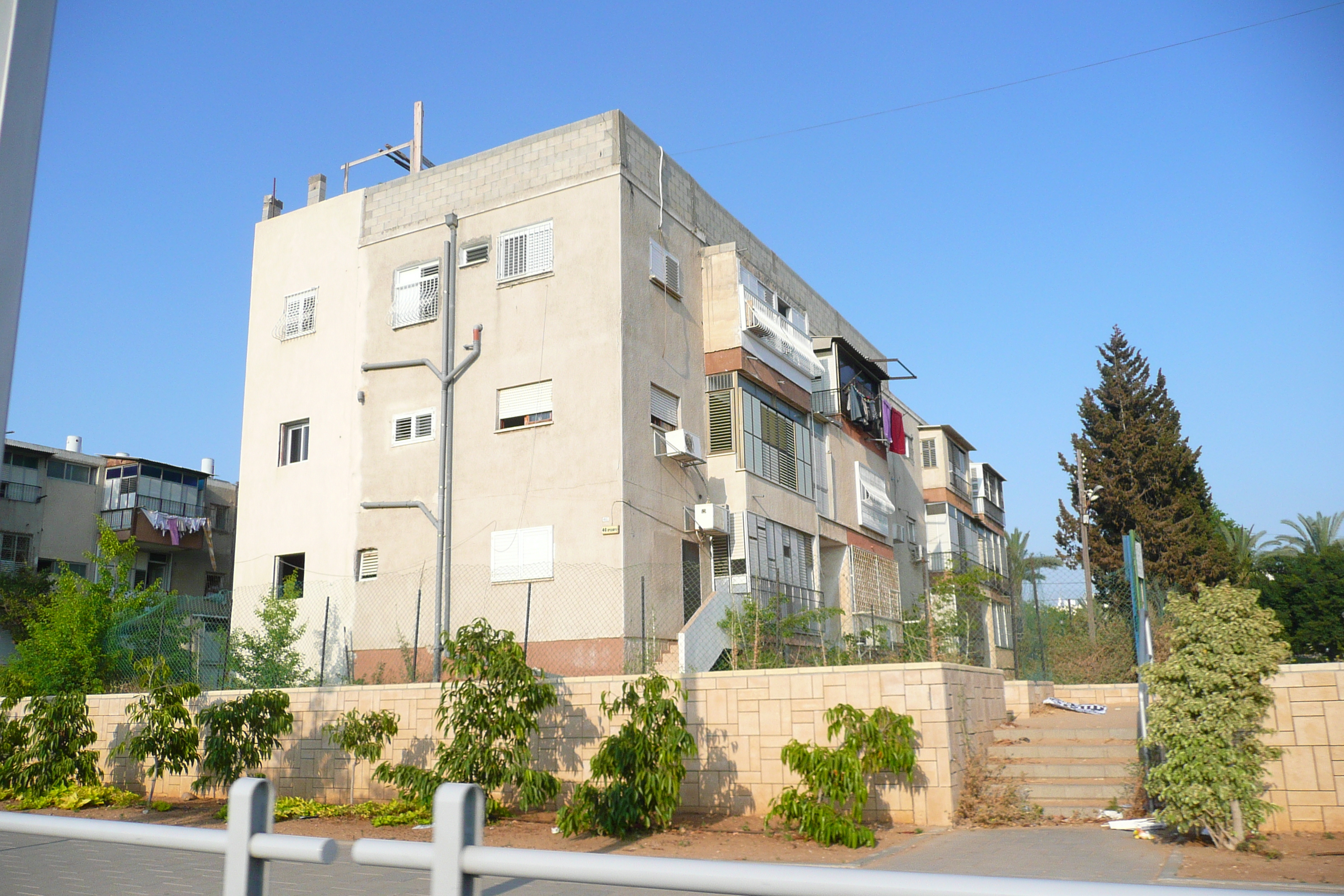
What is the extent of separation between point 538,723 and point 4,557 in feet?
92.4

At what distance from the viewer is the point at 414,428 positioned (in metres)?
22.0

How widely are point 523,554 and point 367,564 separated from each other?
3828 mm

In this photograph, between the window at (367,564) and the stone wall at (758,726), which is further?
the window at (367,564)

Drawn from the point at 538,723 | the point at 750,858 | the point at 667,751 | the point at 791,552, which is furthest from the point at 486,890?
the point at 791,552

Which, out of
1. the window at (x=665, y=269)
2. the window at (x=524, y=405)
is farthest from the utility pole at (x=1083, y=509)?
the window at (x=524, y=405)

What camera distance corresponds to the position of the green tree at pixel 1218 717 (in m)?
8.41

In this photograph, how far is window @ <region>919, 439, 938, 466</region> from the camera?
3912cm

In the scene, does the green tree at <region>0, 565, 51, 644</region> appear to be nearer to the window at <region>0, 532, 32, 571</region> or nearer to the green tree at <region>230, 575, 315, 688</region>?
the window at <region>0, 532, 32, 571</region>

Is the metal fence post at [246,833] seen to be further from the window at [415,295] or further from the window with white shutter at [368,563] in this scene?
the window at [415,295]

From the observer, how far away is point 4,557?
32812 mm

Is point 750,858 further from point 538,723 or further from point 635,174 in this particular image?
point 635,174

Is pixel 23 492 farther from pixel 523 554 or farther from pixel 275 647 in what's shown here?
pixel 523 554

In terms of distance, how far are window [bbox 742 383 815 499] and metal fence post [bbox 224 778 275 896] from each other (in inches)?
791

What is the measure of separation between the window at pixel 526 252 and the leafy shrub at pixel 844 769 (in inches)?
514
